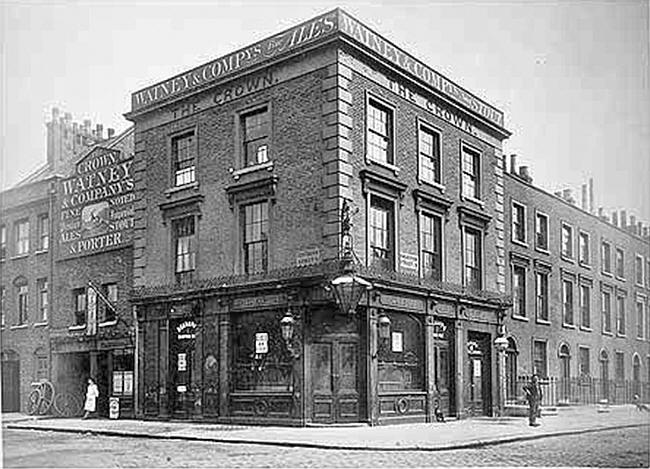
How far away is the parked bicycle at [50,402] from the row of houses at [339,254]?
1.13ft

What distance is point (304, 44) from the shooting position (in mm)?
6871

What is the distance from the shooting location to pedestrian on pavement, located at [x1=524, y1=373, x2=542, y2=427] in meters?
7.11

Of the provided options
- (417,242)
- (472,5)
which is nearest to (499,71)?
(472,5)

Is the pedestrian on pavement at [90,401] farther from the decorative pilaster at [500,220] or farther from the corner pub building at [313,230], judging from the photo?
the decorative pilaster at [500,220]

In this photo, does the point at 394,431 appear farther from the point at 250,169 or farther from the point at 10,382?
the point at 10,382

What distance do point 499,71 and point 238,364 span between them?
2824 mm

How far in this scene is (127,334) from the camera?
6691 millimetres

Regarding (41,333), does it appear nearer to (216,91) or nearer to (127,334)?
(127,334)

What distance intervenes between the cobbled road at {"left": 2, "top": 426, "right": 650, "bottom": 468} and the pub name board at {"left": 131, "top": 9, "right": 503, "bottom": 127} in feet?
6.94

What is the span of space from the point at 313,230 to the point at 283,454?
1.60 m

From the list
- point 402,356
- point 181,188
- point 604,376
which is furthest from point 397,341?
point 181,188

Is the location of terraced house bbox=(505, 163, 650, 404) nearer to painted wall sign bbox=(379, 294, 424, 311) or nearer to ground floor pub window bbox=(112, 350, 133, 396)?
painted wall sign bbox=(379, 294, 424, 311)

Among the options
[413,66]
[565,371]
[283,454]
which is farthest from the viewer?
[565,371]

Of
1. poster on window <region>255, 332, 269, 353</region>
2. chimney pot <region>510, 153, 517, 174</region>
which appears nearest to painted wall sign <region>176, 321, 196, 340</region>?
poster on window <region>255, 332, 269, 353</region>
